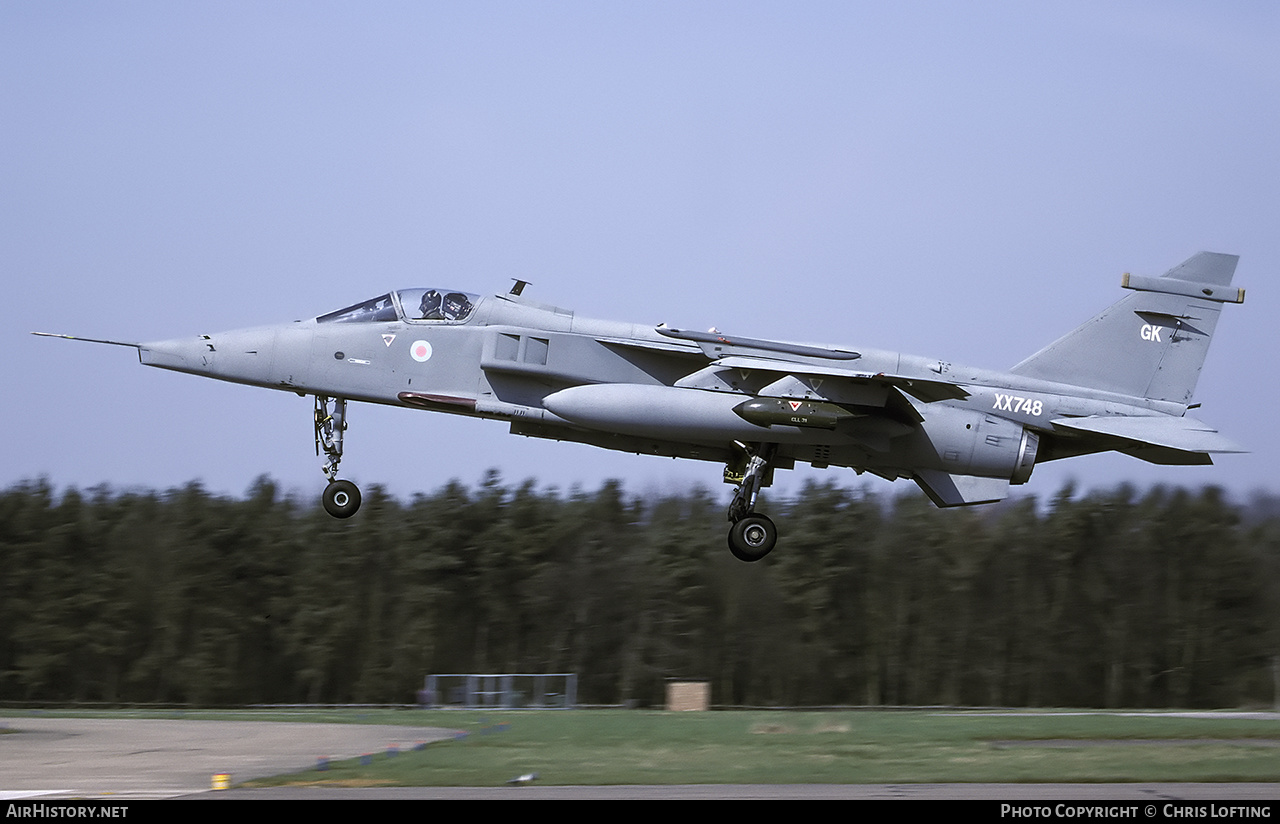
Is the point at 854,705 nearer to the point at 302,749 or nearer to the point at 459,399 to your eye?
the point at 302,749

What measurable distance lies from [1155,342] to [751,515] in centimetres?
614

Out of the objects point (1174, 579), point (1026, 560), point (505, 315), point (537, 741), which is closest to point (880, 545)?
point (1026, 560)

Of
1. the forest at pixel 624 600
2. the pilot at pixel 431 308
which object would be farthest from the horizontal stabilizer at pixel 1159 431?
the forest at pixel 624 600

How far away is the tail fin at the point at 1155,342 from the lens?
18594 mm

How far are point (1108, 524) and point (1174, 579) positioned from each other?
3.45 meters

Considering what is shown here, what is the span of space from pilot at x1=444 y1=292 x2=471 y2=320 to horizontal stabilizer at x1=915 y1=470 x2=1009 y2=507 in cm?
658

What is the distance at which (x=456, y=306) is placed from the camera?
1772cm

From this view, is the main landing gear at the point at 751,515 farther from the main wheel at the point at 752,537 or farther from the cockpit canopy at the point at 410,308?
the cockpit canopy at the point at 410,308

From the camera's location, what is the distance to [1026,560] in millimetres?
58938

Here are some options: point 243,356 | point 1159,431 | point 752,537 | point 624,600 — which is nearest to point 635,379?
point 752,537

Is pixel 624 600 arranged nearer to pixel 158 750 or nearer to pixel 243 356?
pixel 158 750

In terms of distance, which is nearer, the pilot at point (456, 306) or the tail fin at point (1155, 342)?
the pilot at point (456, 306)

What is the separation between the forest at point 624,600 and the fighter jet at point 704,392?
3937cm

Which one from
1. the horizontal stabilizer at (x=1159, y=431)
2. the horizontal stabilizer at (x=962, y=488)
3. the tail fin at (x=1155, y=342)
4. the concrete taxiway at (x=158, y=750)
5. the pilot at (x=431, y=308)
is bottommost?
the concrete taxiway at (x=158, y=750)
